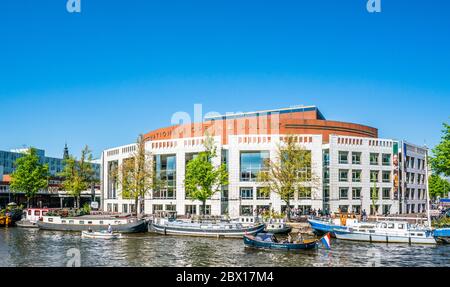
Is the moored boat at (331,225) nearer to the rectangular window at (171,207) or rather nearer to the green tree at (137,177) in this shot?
the green tree at (137,177)

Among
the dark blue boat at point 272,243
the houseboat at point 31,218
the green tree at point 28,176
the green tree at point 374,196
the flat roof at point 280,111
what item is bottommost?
the houseboat at point 31,218

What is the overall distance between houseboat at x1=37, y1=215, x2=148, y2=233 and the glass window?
30.3m

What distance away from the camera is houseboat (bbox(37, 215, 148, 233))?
7419cm

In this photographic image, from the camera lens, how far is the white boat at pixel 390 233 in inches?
2398

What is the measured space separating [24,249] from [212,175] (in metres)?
39.4

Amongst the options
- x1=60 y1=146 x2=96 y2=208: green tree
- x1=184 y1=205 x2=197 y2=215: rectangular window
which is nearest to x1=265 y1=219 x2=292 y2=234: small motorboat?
x1=184 y1=205 x2=197 y2=215: rectangular window

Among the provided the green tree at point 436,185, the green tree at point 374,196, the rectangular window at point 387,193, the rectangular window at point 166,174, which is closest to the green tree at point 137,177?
the rectangular window at point 166,174

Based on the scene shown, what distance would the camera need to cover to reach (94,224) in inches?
3088

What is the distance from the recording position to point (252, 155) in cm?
10119

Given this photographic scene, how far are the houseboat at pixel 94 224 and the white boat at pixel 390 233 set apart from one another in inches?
1259

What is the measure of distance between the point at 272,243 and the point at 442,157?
37055mm

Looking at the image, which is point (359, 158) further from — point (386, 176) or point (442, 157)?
point (442, 157)

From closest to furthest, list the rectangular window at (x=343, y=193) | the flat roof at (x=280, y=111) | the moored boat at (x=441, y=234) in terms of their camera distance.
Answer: the moored boat at (x=441, y=234) < the rectangular window at (x=343, y=193) < the flat roof at (x=280, y=111)
